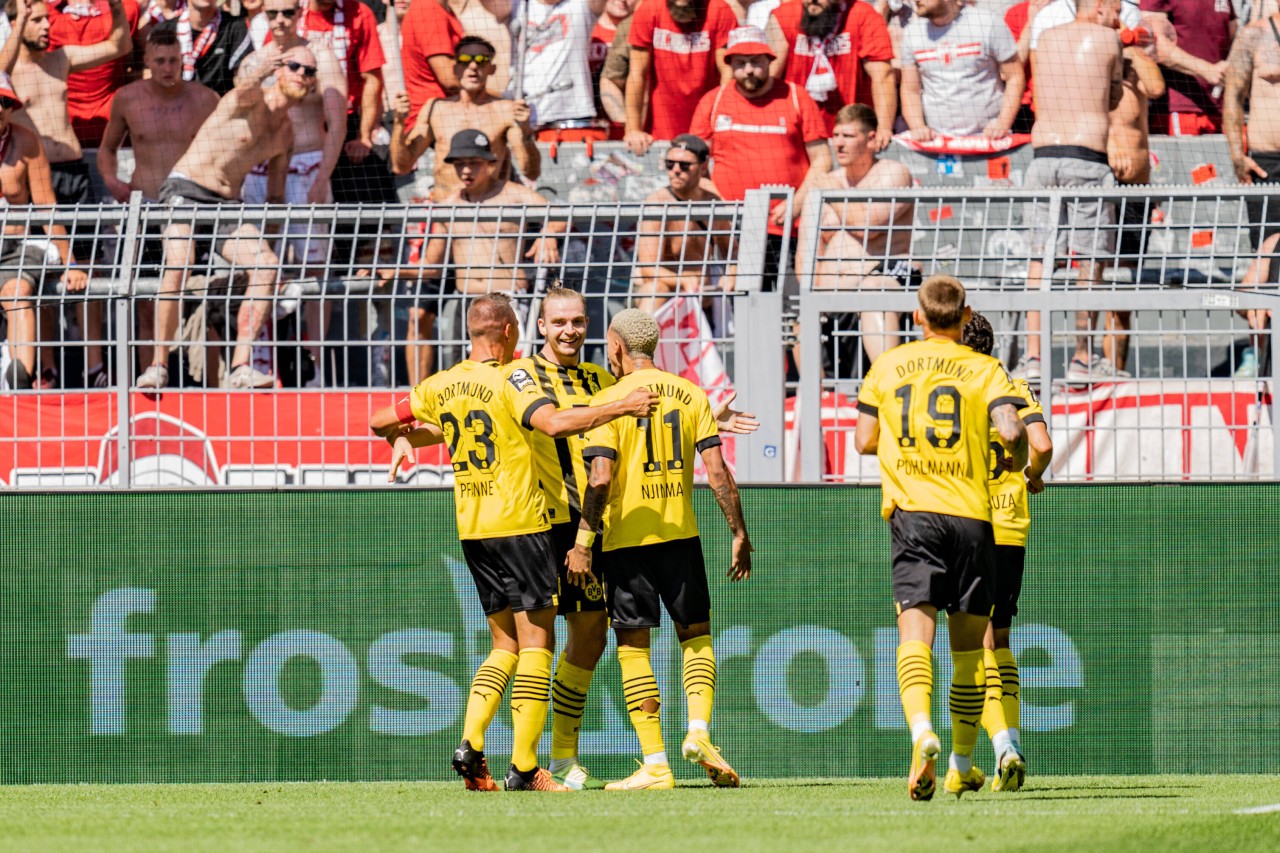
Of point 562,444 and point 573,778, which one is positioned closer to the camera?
point 573,778

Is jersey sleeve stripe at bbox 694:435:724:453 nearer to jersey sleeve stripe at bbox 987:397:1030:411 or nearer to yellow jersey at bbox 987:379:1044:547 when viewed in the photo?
yellow jersey at bbox 987:379:1044:547

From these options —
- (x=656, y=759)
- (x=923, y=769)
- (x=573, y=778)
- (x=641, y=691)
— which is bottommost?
(x=573, y=778)

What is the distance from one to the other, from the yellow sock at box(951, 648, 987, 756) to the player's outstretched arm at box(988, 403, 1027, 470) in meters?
0.70

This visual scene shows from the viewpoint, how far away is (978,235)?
43.3 ft

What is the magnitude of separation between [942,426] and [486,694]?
6.78ft

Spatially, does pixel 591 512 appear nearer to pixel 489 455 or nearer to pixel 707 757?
pixel 489 455

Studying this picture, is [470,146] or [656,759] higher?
[470,146]

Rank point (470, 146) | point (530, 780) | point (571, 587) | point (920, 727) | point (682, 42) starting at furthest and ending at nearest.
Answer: point (682, 42) < point (470, 146) < point (571, 587) < point (530, 780) < point (920, 727)

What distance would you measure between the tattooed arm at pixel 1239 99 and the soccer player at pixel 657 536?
840 centimetres

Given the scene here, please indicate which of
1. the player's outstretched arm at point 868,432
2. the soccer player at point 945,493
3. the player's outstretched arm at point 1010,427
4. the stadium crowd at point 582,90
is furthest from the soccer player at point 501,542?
the stadium crowd at point 582,90

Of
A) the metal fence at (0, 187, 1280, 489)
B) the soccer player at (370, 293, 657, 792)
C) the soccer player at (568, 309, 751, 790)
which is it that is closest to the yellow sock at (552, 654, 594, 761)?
the soccer player at (370, 293, 657, 792)

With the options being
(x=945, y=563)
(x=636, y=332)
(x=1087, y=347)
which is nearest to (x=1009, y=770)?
(x=945, y=563)

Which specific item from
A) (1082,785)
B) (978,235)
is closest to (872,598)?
(1082,785)

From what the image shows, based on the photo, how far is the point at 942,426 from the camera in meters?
5.98
